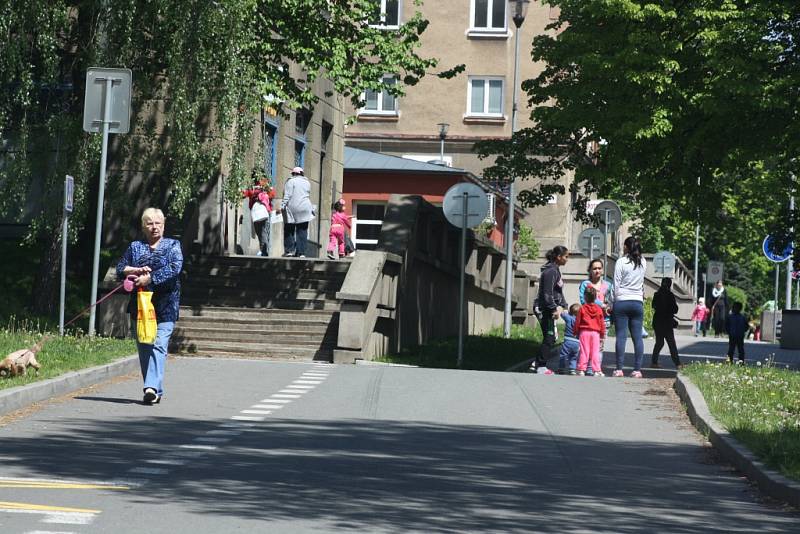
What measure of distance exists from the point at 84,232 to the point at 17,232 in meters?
1.86

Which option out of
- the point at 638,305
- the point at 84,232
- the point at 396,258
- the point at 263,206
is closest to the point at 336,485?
the point at 638,305

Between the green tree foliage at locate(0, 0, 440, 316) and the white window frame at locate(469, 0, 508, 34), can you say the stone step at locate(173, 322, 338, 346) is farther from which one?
the white window frame at locate(469, 0, 508, 34)

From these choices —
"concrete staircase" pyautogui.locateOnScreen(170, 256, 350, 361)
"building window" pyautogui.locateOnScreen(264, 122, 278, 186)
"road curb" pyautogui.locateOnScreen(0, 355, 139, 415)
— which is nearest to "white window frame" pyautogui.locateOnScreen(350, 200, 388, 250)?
"building window" pyautogui.locateOnScreen(264, 122, 278, 186)

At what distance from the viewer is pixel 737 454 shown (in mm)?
10938

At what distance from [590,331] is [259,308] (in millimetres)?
5487

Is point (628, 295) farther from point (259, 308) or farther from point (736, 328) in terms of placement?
point (736, 328)

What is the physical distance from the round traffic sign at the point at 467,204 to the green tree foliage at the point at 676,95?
3368mm

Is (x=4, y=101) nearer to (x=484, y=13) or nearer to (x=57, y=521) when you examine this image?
(x=57, y=521)

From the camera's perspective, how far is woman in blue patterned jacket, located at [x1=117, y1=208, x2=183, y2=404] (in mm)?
13812

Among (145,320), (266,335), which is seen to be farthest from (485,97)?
(145,320)

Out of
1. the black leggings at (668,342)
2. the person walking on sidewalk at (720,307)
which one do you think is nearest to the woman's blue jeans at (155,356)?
the black leggings at (668,342)

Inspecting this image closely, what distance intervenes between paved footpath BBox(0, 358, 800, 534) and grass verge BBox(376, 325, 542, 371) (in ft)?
24.1

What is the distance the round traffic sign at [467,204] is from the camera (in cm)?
2392

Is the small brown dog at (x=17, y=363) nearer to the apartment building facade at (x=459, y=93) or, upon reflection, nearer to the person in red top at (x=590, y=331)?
the person in red top at (x=590, y=331)
